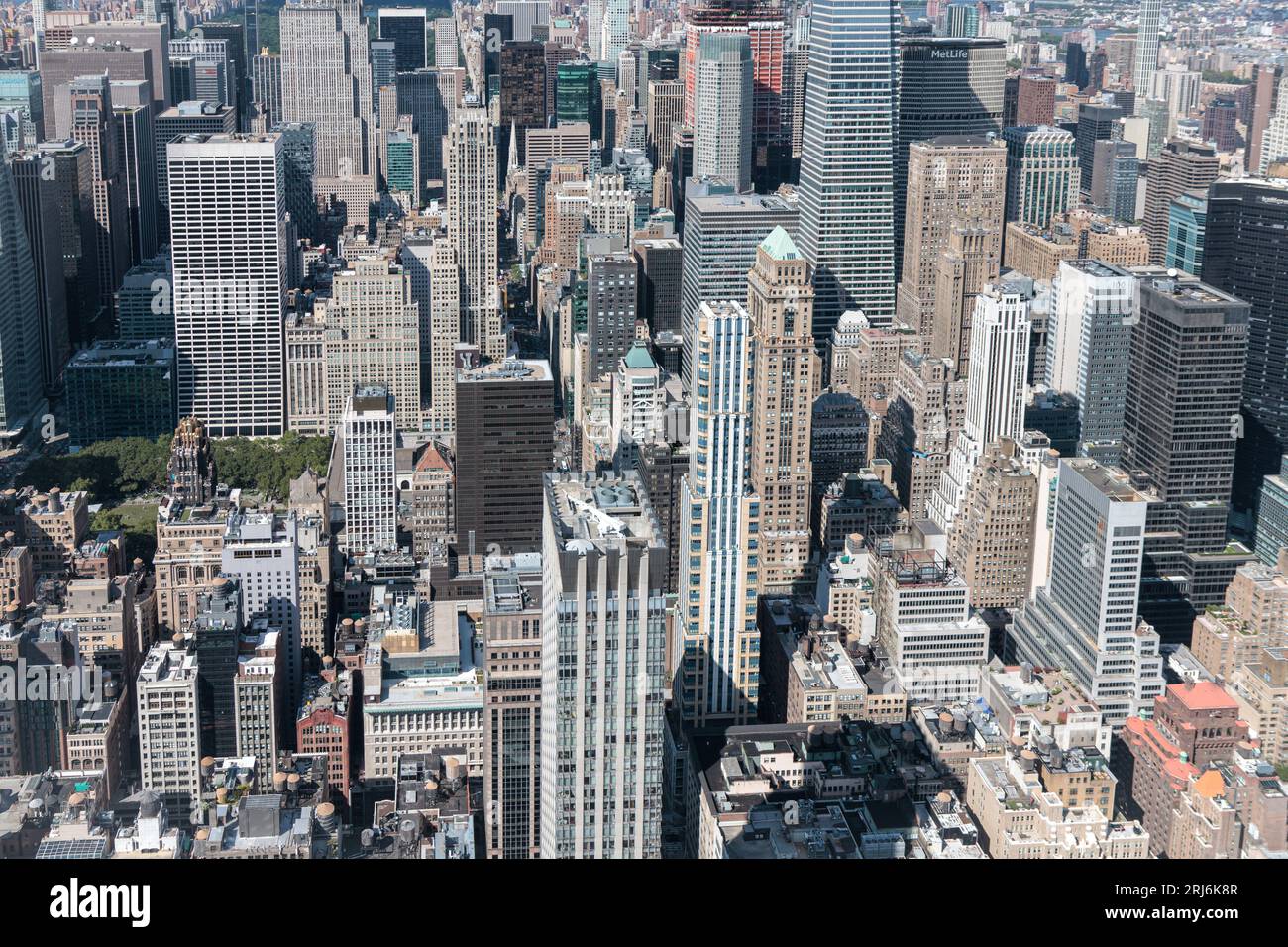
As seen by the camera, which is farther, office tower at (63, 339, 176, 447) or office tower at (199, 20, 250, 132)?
office tower at (199, 20, 250, 132)

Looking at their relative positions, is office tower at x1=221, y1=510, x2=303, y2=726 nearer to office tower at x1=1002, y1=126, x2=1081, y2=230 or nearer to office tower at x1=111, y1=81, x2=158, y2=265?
office tower at x1=111, y1=81, x2=158, y2=265

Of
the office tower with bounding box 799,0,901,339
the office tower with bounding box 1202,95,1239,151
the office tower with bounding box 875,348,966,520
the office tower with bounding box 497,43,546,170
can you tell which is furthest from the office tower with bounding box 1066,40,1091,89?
the office tower with bounding box 497,43,546,170

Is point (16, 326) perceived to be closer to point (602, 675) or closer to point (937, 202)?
point (937, 202)

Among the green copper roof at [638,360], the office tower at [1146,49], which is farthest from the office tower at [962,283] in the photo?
the green copper roof at [638,360]

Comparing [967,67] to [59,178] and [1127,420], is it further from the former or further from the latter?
[59,178]

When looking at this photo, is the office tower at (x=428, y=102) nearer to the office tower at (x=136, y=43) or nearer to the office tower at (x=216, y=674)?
the office tower at (x=136, y=43)
